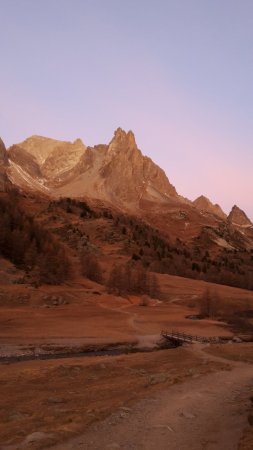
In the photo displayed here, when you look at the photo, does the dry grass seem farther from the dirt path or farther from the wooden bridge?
the wooden bridge

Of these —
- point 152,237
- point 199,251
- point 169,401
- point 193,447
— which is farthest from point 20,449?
point 199,251

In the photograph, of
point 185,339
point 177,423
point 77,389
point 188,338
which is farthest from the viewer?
point 188,338

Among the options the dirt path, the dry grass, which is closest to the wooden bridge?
the dry grass

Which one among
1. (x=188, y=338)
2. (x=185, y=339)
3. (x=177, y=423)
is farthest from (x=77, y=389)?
(x=188, y=338)

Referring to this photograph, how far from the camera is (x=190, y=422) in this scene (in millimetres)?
16516

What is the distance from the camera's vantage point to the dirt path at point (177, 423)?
14.0 meters

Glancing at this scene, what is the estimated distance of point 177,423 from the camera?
1631 cm

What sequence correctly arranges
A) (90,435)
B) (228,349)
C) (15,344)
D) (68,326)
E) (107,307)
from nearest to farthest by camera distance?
(90,435) < (228,349) < (15,344) < (68,326) < (107,307)

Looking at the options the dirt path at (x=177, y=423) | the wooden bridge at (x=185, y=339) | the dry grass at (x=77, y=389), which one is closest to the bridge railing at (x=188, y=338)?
the wooden bridge at (x=185, y=339)

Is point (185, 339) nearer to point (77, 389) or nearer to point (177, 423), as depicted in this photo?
point (77, 389)

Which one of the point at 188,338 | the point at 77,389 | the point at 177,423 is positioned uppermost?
the point at 177,423

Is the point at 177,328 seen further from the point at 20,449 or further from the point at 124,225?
the point at 124,225

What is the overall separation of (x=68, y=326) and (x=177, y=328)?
620 inches

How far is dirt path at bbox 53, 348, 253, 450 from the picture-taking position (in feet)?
45.8
